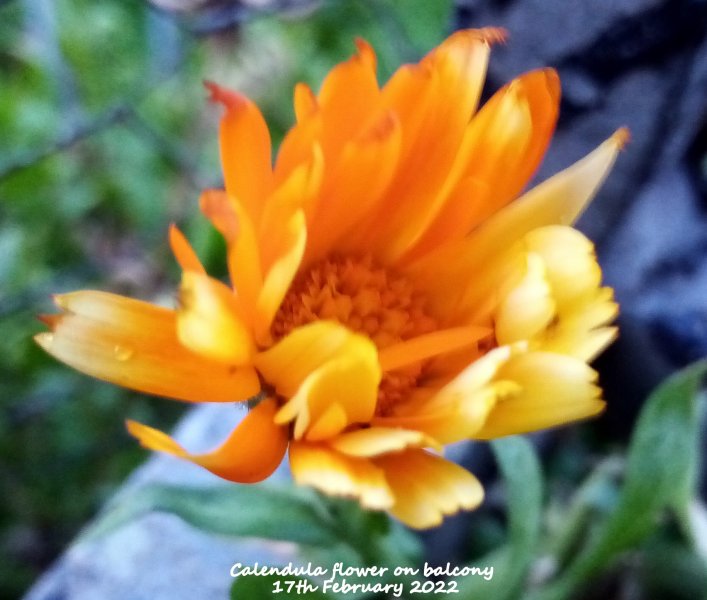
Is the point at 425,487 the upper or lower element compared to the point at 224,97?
lower

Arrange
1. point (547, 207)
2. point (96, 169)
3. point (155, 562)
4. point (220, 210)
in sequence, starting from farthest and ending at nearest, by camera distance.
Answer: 1. point (96, 169)
2. point (155, 562)
3. point (547, 207)
4. point (220, 210)

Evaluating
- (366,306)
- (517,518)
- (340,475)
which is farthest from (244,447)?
(517,518)

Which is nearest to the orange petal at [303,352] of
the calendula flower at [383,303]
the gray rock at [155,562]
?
the calendula flower at [383,303]

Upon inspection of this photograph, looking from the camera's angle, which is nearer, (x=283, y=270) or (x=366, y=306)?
(x=283, y=270)

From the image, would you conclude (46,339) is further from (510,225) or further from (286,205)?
(510,225)

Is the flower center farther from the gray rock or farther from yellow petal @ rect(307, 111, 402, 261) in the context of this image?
the gray rock

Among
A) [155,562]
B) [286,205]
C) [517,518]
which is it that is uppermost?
[286,205]

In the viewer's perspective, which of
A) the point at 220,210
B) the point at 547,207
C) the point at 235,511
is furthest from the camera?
the point at 235,511
